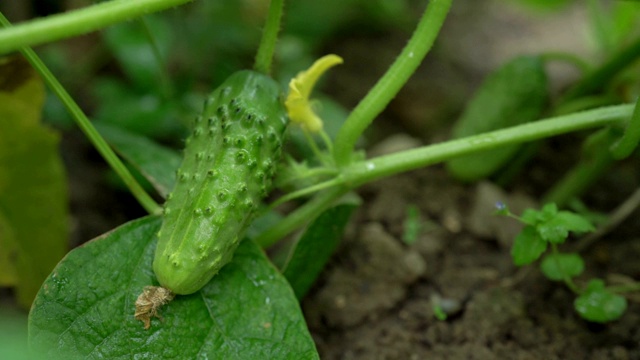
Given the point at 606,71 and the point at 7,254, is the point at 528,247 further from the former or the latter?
the point at 7,254

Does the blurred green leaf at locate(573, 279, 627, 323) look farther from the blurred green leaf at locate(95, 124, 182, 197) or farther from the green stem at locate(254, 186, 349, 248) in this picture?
the blurred green leaf at locate(95, 124, 182, 197)

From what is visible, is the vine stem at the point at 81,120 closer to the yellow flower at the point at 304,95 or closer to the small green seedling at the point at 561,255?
the yellow flower at the point at 304,95

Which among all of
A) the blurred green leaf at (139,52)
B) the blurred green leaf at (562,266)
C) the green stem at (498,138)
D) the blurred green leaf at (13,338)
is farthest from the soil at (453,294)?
the blurred green leaf at (139,52)

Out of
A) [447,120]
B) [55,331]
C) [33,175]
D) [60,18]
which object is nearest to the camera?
[60,18]

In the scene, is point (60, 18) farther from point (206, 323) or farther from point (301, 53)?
point (301, 53)

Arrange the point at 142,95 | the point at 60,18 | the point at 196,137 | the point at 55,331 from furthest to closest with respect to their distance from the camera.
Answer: the point at 142,95 < the point at 196,137 < the point at 55,331 < the point at 60,18

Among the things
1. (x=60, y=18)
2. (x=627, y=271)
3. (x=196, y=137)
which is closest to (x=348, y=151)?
(x=196, y=137)
